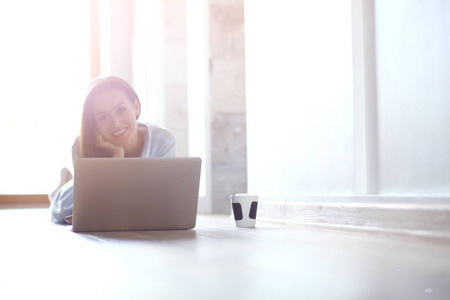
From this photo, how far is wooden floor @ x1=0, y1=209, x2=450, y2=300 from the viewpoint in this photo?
0.69 meters

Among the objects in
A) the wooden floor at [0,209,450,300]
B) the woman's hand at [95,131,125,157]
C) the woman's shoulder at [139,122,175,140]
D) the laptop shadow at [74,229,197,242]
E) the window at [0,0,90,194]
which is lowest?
the laptop shadow at [74,229,197,242]

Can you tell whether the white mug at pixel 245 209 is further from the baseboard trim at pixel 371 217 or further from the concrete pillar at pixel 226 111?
the concrete pillar at pixel 226 111

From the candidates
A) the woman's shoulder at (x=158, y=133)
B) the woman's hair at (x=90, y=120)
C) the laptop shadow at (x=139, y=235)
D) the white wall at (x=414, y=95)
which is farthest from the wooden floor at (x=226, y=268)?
the woman's shoulder at (x=158, y=133)

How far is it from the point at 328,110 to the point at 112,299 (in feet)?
4.97

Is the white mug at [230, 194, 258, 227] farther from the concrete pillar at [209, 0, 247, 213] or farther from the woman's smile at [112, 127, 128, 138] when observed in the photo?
the concrete pillar at [209, 0, 247, 213]

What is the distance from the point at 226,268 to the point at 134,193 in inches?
34.7

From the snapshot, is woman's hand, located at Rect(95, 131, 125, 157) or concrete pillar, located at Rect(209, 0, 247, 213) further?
concrete pillar, located at Rect(209, 0, 247, 213)

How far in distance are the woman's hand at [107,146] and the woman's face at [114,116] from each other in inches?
0.6

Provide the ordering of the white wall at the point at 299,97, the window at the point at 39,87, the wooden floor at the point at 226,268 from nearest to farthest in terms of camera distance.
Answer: the wooden floor at the point at 226,268, the white wall at the point at 299,97, the window at the point at 39,87

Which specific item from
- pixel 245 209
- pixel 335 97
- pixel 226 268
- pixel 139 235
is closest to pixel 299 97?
pixel 335 97

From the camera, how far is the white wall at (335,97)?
1.42 meters

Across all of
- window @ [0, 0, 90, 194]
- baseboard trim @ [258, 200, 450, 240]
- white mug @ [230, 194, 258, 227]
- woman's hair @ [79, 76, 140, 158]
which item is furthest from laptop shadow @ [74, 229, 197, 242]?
window @ [0, 0, 90, 194]

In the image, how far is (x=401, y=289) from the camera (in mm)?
712

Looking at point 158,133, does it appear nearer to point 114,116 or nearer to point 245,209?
point 114,116
